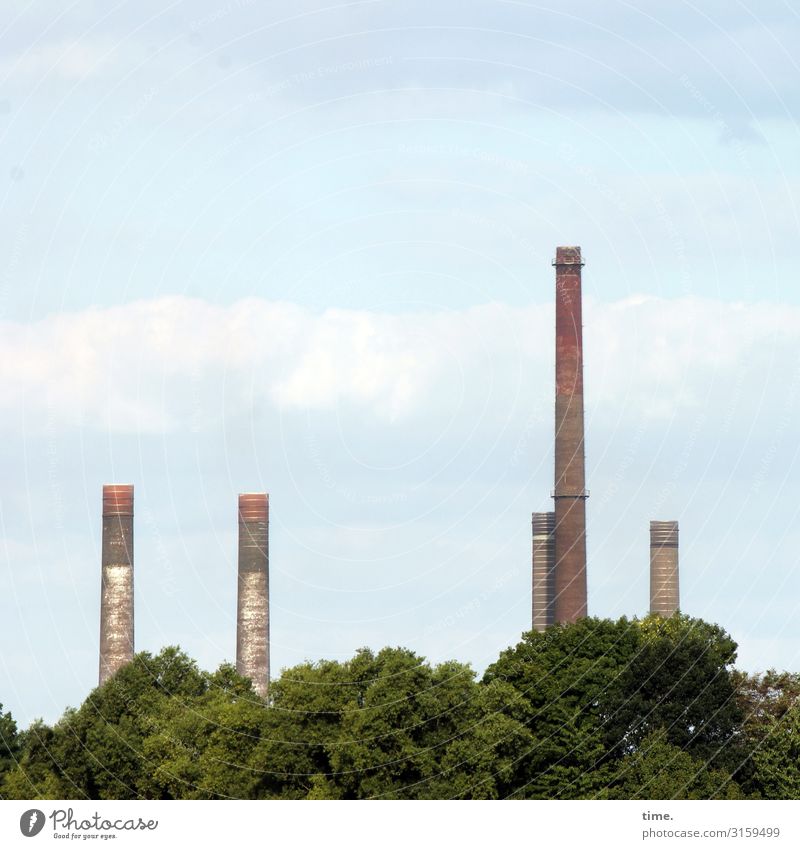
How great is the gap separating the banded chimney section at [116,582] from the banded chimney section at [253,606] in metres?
6.27

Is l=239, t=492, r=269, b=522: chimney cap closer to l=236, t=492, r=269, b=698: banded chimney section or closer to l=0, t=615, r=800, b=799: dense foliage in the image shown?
l=236, t=492, r=269, b=698: banded chimney section

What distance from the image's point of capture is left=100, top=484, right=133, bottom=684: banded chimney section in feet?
434

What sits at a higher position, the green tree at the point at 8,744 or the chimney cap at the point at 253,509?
the chimney cap at the point at 253,509

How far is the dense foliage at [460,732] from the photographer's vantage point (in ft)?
344
